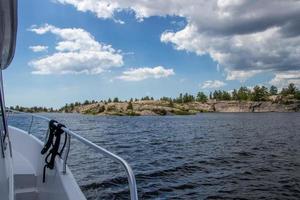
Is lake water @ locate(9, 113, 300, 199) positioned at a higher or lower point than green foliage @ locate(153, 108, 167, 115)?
lower

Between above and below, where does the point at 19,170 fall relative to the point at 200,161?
above

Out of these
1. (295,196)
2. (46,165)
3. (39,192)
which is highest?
(46,165)

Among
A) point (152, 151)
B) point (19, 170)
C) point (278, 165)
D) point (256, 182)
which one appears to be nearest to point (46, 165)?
point (19, 170)

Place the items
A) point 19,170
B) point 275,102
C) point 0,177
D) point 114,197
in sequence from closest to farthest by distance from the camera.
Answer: point 0,177 < point 19,170 < point 114,197 < point 275,102

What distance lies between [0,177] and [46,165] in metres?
2.36

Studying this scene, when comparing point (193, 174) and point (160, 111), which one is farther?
point (160, 111)

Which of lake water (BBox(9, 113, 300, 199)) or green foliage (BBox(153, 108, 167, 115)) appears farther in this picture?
green foliage (BBox(153, 108, 167, 115))

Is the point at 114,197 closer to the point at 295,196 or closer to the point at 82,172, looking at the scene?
the point at 82,172

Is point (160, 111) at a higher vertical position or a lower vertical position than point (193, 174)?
higher

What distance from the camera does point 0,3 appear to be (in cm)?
302

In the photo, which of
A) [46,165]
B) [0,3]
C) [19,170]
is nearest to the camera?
[0,3]

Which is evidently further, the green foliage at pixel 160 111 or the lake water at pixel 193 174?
the green foliage at pixel 160 111

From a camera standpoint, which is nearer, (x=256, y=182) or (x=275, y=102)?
(x=256, y=182)

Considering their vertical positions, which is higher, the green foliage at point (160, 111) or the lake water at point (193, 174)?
the green foliage at point (160, 111)
